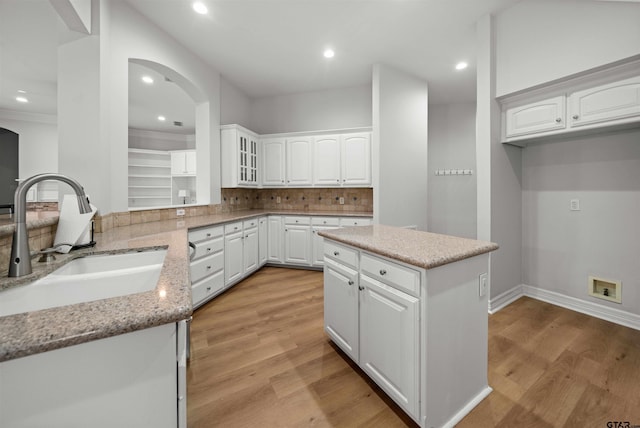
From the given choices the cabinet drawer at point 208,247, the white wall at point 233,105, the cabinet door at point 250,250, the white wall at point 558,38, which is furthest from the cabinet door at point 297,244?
the white wall at point 558,38

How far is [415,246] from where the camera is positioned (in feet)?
4.80

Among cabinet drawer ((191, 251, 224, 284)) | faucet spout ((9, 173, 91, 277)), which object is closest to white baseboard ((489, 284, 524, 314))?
Answer: cabinet drawer ((191, 251, 224, 284))

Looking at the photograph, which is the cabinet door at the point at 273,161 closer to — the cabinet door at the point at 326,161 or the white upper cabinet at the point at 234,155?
the white upper cabinet at the point at 234,155

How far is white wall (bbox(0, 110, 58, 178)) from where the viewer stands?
16.1ft

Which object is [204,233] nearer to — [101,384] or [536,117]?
[101,384]

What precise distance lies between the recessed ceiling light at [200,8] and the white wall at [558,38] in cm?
290

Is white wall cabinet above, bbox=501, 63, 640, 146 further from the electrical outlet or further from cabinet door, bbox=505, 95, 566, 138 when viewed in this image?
the electrical outlet

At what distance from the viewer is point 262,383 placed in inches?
64.4

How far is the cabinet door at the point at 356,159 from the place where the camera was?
13.0 ft

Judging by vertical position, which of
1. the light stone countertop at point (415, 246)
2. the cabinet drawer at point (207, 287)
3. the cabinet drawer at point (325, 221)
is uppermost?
the cabinet drawer at point (325, 221)

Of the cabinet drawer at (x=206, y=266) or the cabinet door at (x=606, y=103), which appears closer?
the cabinet door at (x=606, y=103)

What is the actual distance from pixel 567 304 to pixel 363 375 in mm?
2423

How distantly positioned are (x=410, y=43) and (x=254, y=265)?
3504 mm

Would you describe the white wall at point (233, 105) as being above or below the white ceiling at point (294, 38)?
below
